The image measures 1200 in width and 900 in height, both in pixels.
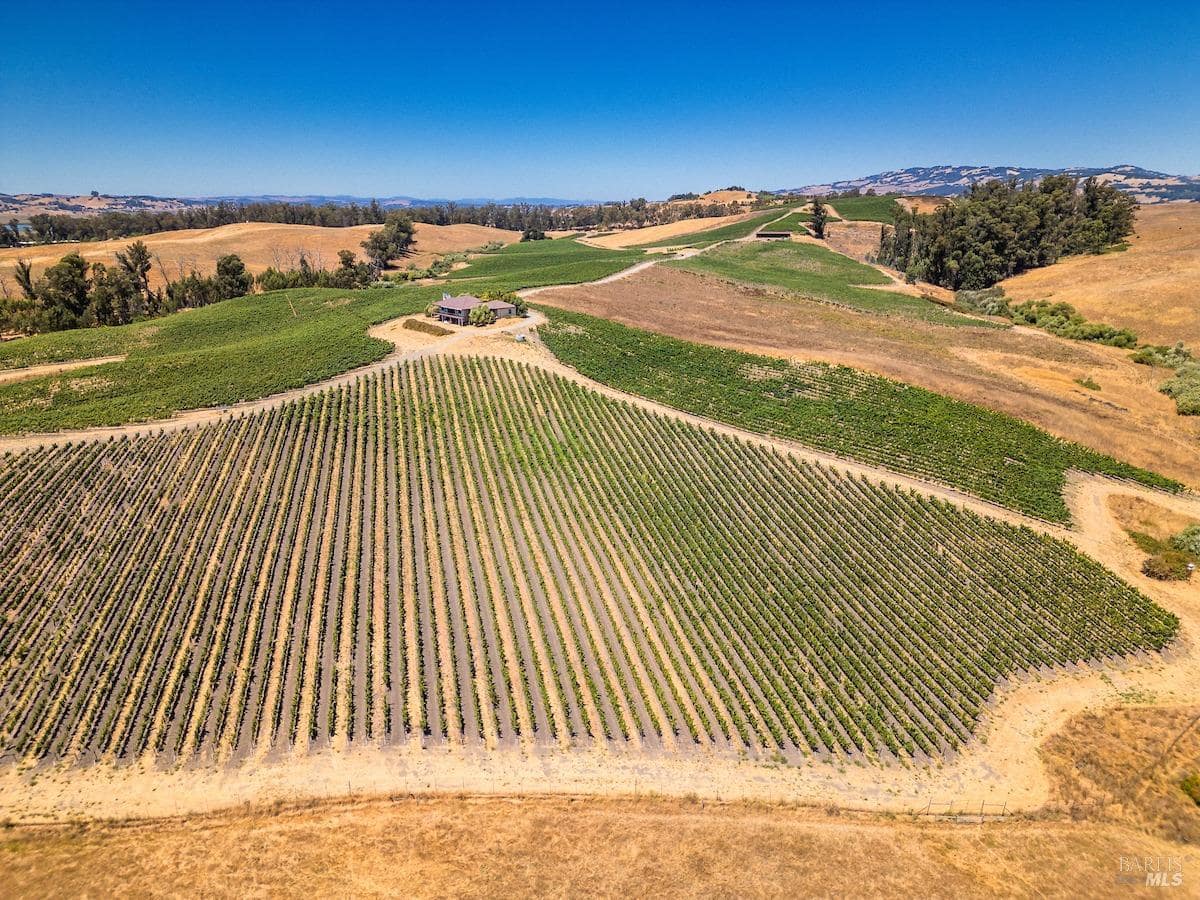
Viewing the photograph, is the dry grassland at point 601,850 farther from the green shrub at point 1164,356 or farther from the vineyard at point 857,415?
the green shrub at point 1164,356

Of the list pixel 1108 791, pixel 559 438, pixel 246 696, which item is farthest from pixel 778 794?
pixel 559 438

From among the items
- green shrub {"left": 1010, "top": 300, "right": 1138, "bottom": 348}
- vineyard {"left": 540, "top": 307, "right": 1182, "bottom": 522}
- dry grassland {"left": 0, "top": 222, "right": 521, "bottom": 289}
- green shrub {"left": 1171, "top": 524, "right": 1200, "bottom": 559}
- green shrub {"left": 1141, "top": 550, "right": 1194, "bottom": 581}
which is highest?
dry grassland {"left": 0, "top": 222, "right": 521, "bottom": 289}

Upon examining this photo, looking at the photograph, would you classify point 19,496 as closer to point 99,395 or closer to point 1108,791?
point 99,395

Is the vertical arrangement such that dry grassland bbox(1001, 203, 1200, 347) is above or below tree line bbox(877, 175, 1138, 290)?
below

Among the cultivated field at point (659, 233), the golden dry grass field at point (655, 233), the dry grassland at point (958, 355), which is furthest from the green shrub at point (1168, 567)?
the golden dry grass field at point (655, 233)

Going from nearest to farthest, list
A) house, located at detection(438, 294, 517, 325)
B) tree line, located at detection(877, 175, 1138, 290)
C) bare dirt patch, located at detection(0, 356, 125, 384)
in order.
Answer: bare dirt patch, located at detection(0, 356, 125, 384) < house, located at detection(438, 294, 517, 325) < tree line, located at detection(877, 175, 1138, 290)

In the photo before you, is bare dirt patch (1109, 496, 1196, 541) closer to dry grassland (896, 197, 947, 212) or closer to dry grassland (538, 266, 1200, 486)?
dry grassland (538, 266, 1200, 486)

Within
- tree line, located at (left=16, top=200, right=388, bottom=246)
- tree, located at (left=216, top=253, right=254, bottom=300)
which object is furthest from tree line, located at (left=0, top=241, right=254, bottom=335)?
tree line, located at (left=16, top=200, right=388, bottom=246)
